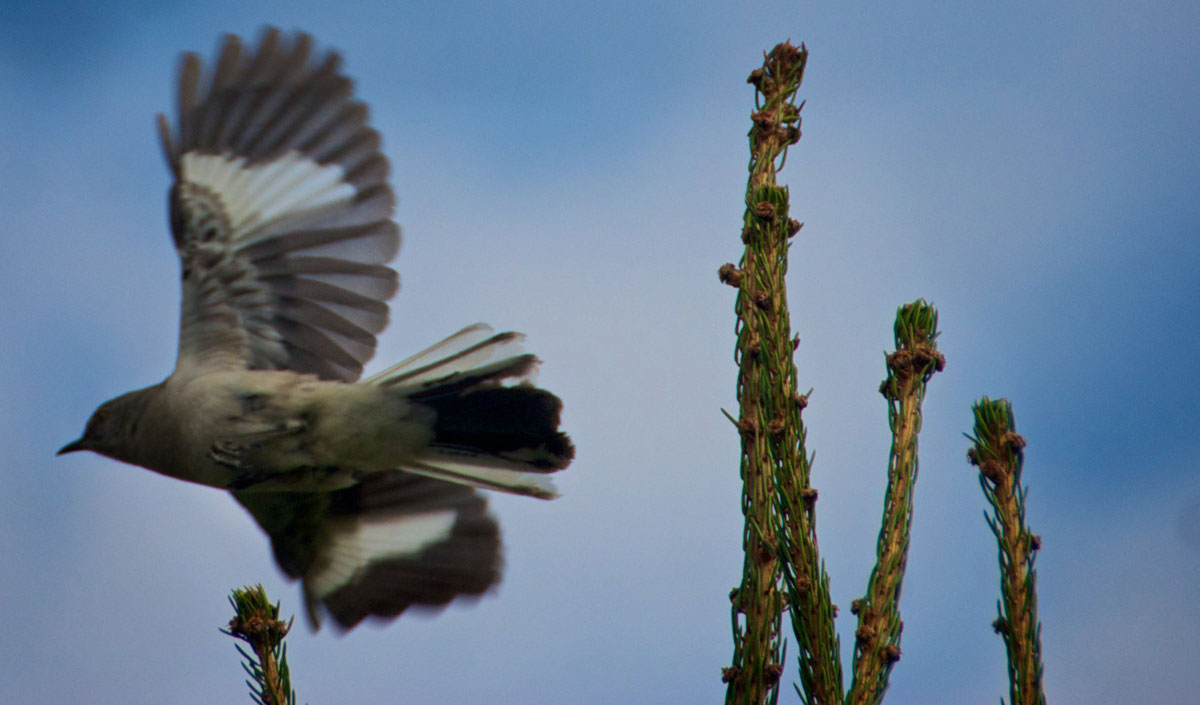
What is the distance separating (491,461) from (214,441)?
2.56ft

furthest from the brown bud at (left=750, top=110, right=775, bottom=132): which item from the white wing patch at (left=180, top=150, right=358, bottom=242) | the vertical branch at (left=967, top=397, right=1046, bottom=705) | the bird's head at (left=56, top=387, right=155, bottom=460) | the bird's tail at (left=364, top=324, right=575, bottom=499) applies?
the bird's head at (left=56, top=387, right=155, bottom=460)

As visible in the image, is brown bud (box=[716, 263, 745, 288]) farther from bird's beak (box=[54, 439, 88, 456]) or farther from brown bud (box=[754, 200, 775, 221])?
bird's beak (box=[54, 439, 88, 456])

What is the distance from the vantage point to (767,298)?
6.62 feet

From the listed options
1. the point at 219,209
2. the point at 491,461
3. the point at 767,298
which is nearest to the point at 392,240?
the point at 219,209

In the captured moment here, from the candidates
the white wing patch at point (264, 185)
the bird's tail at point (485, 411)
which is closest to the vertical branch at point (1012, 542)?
the bird's tail at point (485, 411)

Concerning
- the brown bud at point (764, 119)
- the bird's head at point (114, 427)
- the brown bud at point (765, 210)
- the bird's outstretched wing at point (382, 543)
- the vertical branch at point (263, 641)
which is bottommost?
the vertical branch at point (263, 641)

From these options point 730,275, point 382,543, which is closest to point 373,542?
point 382,543

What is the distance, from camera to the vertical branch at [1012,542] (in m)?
1.85

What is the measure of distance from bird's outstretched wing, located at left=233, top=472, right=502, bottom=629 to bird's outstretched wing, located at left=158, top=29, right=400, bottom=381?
0.50m

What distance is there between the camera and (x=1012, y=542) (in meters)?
1.93

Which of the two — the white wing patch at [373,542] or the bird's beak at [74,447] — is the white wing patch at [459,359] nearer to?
the white wing patch at [373,542]

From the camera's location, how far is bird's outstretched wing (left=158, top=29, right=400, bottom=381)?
3.13 meters

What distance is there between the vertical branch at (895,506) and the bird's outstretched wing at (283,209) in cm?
169

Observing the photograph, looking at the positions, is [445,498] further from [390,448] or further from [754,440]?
[754,440]
